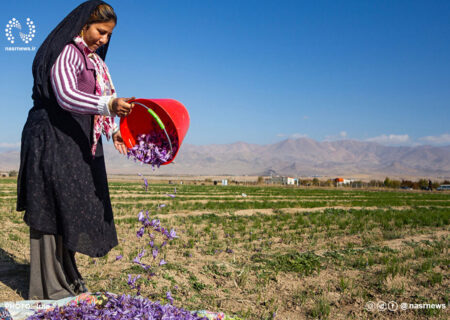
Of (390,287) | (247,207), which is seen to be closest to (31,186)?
(390,287)

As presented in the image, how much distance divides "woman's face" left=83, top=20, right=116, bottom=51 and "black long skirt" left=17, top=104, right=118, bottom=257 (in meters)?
0.65

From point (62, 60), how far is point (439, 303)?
4313 mm

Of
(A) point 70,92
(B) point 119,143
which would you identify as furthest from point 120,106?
(B) point 119,143

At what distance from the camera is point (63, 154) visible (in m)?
2.96

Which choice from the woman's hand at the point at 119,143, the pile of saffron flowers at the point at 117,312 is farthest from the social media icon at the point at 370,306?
the woman's hand at the point at 119,143

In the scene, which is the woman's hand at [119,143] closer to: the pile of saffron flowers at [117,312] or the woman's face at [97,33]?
the woman's face at [97,33]

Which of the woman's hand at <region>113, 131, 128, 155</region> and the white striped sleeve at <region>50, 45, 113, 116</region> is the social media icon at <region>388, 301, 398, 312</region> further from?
the white striped sleeve at <region>50, 45, 113, 116</region>

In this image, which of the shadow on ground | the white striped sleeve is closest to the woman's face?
the white striped sleeve

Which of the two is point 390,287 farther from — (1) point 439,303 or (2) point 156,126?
(2) point 156,126

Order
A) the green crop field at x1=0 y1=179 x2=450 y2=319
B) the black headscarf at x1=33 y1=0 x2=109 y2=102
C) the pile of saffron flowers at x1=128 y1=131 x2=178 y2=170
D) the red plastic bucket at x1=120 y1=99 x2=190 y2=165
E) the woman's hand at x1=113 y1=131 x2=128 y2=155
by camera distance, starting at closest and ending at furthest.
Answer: the black headscarf at x1=33 y1=0 x2=109 y2=102 < the red plastic bucket at x1=120 y1=99 x2=190 y2=165 < the pile of saffron flowers at x1=128 y1=131 x2=178 y2=170 < the woman's hand at x1=113 y1=131 x2=128 y2=155 < the green crop field at x1=0 y1=179 x2=450 y2=319

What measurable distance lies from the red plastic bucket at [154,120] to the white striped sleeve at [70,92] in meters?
0.26

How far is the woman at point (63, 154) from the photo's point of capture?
9.32 feet

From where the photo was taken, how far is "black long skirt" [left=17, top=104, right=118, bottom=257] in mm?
2920

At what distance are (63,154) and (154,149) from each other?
0.75 metres
